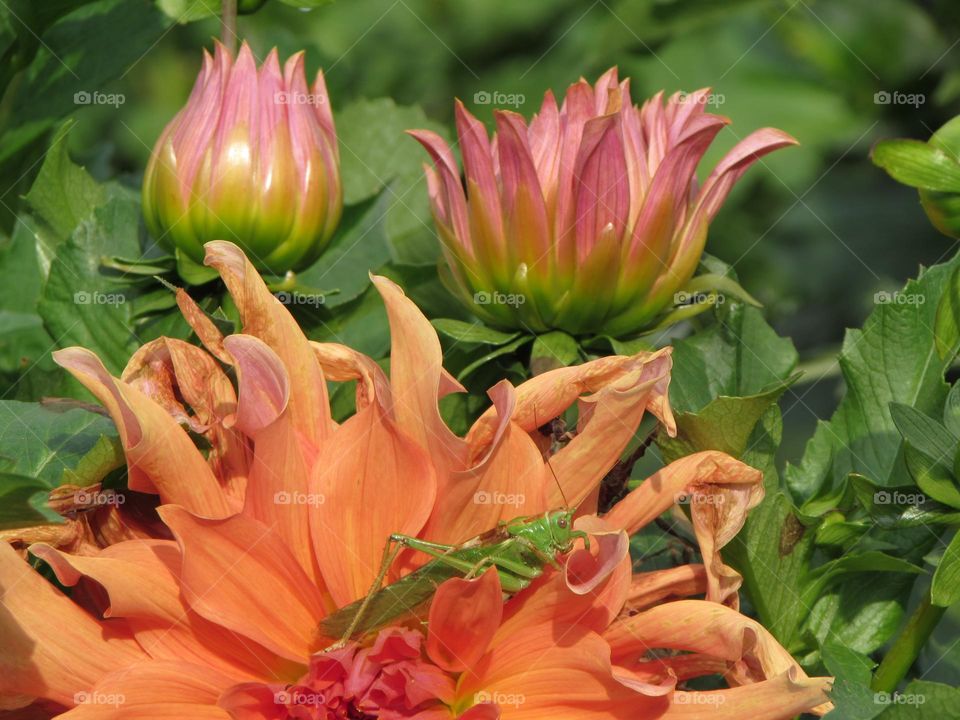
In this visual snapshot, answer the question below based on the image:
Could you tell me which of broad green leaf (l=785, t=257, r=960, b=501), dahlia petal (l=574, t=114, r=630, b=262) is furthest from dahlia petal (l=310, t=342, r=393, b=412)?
broad green leaf (l=785, t=257, r=960, b=501)

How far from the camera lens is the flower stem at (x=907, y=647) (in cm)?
54

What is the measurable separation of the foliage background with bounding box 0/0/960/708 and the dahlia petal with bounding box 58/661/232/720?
0.59 feet

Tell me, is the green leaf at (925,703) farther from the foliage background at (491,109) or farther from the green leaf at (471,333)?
the green leaf at (471,333)

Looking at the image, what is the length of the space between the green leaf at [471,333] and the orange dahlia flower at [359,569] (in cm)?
6

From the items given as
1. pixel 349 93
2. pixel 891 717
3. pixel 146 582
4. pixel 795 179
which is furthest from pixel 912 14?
pixel 146 582

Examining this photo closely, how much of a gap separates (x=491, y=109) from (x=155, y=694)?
0.89m

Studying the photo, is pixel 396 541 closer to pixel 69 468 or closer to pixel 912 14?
pixel 69 468

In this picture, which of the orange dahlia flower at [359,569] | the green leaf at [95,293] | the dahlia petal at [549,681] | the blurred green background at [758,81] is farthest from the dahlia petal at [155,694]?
the blurred green background at [758,81]

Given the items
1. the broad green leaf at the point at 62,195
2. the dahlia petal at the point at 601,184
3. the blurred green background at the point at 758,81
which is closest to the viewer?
the dahlia petal at the point at 601,184

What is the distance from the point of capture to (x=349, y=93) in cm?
88

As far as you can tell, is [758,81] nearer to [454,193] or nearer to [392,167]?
[392,167]

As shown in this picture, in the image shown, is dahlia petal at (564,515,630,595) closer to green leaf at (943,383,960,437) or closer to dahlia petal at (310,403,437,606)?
dahlia petal at (310,403,437,606)

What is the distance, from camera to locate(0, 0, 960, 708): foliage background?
0.67 meters

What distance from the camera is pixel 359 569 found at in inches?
19.8
